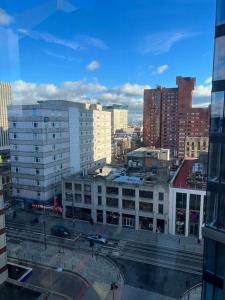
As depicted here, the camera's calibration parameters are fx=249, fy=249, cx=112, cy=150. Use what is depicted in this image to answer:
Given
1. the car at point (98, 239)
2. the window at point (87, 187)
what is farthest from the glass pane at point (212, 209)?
the window at point (87, 187)

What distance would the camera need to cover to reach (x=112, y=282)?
5441mm

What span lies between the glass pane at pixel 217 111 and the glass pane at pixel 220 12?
0.52 meters

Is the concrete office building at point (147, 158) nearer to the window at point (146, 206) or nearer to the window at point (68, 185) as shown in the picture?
the window at point (68, 185)

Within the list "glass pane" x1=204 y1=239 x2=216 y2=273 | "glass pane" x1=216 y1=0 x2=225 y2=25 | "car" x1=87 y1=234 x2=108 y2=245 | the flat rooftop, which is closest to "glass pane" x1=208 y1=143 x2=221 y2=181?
"glass pane" x1=204 y1=239 x2=216 y2=273

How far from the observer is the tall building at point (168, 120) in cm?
1413

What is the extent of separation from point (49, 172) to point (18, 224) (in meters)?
2.34

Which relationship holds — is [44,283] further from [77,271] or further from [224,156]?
[224,156]

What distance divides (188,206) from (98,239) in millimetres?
2973

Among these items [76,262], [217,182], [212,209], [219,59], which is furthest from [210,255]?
[76,262]

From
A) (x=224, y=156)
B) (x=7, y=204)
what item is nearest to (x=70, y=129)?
(x=7, y=204)

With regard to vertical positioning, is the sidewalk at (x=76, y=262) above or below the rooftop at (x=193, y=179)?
below

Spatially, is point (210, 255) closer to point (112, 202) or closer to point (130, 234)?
point (130, 234)

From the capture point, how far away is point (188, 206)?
7.78m

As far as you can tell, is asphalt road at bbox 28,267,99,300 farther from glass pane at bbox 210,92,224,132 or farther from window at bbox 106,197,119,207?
glass pane at bbox 210,92,224,132
